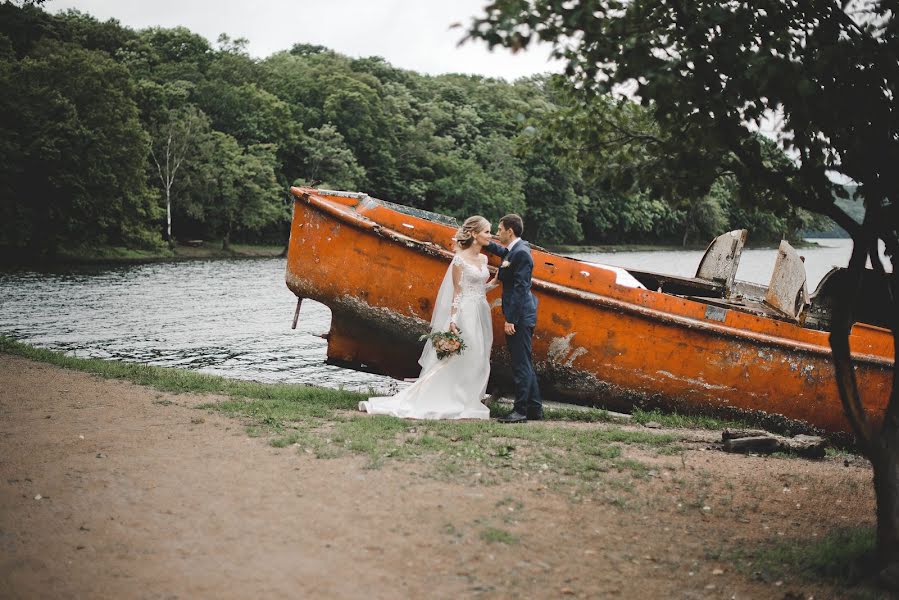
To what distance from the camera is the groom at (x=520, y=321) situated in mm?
7961

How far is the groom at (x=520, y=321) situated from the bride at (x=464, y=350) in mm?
317

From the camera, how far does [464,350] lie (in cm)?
815

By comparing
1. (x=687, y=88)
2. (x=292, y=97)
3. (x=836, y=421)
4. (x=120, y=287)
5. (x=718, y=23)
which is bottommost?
(x=120, y=287)

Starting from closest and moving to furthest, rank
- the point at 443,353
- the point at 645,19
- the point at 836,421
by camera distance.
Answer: the point at 645,19
the point at 443,353
the point at 836,421

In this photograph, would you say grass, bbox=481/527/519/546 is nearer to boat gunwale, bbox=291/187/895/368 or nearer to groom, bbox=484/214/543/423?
groom, bbox=484/214/543/423

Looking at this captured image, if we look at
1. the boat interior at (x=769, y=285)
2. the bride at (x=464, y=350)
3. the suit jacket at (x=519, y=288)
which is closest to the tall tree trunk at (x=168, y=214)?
the boat interior at (x=769, y=285)

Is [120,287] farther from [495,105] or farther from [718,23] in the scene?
[495,105]

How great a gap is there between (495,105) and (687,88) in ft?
295

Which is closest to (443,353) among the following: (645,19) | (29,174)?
(645,19)

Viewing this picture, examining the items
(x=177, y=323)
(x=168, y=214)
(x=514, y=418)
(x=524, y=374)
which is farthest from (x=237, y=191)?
(x=514, y=418)

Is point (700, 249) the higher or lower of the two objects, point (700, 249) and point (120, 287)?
the higher

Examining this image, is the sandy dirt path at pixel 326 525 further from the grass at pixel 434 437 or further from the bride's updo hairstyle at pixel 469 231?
the bride's updo hairstyle at pixel 469 231

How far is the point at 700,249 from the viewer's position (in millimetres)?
85812

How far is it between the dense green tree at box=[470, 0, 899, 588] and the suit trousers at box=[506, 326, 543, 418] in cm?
391
